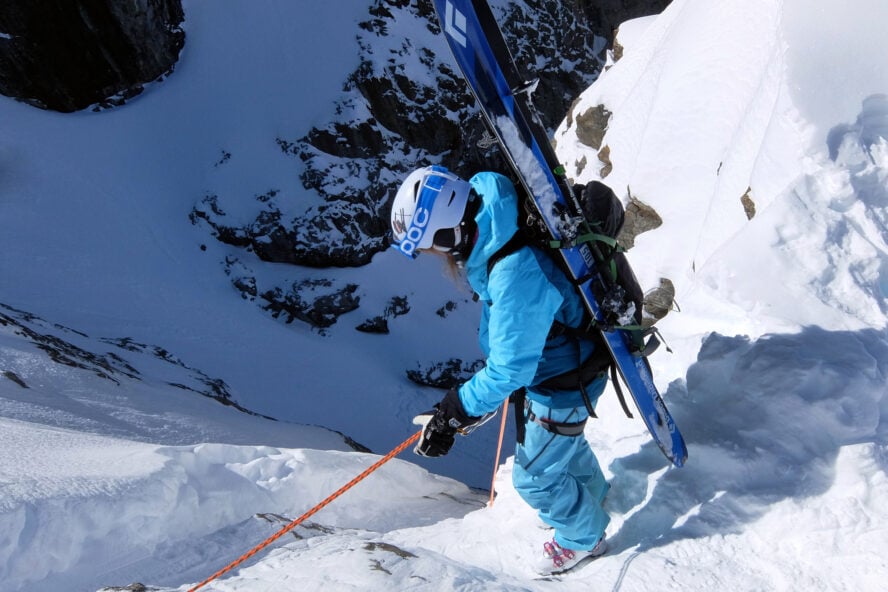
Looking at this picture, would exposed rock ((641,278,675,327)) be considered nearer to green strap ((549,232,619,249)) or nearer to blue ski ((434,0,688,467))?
blue ski ((434,0,688,467))

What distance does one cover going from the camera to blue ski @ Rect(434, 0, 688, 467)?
2.87 m

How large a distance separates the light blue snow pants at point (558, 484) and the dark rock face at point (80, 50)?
27.6 meters

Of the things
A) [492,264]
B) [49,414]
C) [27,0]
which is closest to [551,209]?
[492,264]

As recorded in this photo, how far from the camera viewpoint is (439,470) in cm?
1723

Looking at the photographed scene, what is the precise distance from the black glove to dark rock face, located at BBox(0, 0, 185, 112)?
1078 inches

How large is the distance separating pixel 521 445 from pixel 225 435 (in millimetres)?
4870

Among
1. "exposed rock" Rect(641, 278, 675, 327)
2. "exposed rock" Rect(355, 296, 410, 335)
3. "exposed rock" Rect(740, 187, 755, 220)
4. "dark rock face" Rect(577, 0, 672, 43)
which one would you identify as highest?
"exposed rock" Rect(740, 187, 755, 220)

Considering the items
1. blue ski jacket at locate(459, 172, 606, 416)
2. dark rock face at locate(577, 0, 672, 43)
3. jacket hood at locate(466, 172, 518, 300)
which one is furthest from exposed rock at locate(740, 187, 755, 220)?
dark rock face at locate(577, 0, 672, 43)

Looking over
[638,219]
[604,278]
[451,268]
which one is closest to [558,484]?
[604,278]

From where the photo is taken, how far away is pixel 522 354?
2480mm

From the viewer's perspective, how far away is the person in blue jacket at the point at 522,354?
2516 mm

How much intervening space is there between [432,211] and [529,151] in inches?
29.8

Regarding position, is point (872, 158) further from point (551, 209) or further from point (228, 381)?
point (228, 381)

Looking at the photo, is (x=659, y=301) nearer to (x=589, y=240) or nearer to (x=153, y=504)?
(x=589, y=240)
